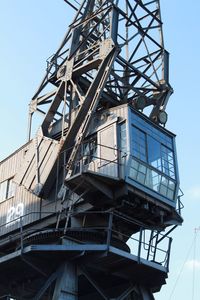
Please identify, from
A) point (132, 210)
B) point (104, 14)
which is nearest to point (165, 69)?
point (104, 14)

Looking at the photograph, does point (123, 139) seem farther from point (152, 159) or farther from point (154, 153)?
point (154, 153)

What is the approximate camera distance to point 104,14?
31750 millimetres

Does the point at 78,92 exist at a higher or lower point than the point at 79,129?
higher

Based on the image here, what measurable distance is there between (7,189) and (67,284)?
31.8 ft

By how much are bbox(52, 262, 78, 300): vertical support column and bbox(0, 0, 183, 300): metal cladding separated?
4 centimetres

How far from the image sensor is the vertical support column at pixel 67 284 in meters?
24.3

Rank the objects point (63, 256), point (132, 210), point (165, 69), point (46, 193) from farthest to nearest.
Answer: point (165, 69)
point (46, 193)
point (132, 210)
point (63, 256)

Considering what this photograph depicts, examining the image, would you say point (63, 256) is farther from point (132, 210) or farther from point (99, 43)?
point (99, 43)

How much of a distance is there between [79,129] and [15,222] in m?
6.19

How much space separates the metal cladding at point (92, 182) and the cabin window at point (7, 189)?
6cm

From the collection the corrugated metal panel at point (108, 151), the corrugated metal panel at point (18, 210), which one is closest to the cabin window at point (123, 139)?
the corrugated metal panel at point (108, 151)

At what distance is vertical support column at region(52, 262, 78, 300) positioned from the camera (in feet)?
79.9

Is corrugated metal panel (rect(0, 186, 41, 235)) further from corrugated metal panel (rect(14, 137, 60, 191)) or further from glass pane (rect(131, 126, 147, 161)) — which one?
glass pane (rect(131, 126, 147, 161))

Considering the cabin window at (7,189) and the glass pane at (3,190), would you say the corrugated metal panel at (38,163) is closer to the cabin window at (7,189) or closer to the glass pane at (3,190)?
the cabin window at (7,189)
